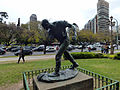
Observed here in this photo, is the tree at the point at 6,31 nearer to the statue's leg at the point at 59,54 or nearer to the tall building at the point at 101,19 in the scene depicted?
the statue's leg at the point at 59,54

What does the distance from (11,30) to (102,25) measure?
78.4 m

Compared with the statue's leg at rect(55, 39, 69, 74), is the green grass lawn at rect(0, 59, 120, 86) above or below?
below

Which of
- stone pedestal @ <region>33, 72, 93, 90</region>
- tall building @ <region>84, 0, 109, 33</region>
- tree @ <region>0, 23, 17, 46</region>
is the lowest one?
stone pedestal @ <region>33, 72, 93, 90</region>

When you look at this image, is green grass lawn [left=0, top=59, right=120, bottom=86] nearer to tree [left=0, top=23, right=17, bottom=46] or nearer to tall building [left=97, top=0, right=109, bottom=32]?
tree [left=0, top=23, right=17, bottom=46]

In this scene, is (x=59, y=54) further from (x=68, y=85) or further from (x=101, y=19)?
(x=101, y=19)

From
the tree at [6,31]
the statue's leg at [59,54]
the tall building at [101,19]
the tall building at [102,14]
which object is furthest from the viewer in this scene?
the tall building at [101,19]

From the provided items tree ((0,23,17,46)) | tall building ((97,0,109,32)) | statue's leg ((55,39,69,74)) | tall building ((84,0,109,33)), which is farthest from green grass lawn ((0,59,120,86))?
tall building ((97,0,109,32))

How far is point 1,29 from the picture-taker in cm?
2575

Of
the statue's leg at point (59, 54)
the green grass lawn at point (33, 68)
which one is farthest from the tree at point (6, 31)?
the statue's leg at point (59, 54)

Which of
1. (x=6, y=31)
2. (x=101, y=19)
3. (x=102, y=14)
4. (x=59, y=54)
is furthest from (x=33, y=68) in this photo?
(x=102, y=14)

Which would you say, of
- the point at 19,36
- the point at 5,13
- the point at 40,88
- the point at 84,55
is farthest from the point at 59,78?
the point at 5,13

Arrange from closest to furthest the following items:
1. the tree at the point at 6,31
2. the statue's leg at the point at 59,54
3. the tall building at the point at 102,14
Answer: the statue's leg at the point at 59,54 < the tree at the point at 6,31 < the tall building at the point at 102,14

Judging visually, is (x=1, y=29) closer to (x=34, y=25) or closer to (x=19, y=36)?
(x=19, y=36)

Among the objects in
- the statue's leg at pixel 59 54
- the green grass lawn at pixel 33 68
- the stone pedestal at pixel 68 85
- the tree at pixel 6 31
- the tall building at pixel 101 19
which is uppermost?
the tall building at pixel 101 19
